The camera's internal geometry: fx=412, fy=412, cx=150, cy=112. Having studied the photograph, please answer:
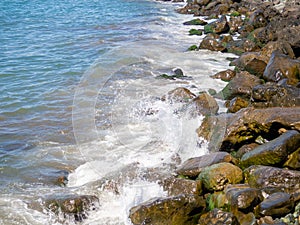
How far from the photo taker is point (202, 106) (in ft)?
36.7

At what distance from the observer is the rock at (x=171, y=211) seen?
Result: 6715 millimetres

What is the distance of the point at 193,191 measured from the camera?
743cm

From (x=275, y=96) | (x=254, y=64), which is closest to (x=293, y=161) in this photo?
(x=275, y=96)

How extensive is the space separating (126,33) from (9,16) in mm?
10520

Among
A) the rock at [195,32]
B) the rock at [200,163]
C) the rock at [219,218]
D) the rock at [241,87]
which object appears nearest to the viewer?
the rock at [219,218]

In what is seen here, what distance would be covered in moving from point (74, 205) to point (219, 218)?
2.80 m

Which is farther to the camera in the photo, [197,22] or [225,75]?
[197,22]

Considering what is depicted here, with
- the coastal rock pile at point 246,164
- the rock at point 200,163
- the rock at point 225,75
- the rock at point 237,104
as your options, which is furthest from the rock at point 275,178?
the rock at point 225,75

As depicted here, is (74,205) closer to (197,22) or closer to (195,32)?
(195,32)

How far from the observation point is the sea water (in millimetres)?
8492

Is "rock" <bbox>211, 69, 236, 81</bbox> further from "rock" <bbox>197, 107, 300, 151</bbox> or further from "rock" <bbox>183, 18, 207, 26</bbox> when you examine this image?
"rock" <bbox>183, 18, 207, 26</bbox>

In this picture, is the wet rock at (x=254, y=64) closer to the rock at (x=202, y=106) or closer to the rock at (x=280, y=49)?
the rock at (x=280, y=49)

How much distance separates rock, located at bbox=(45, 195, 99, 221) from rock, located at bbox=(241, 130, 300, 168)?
3.04m

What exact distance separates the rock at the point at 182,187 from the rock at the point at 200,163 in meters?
0.47
